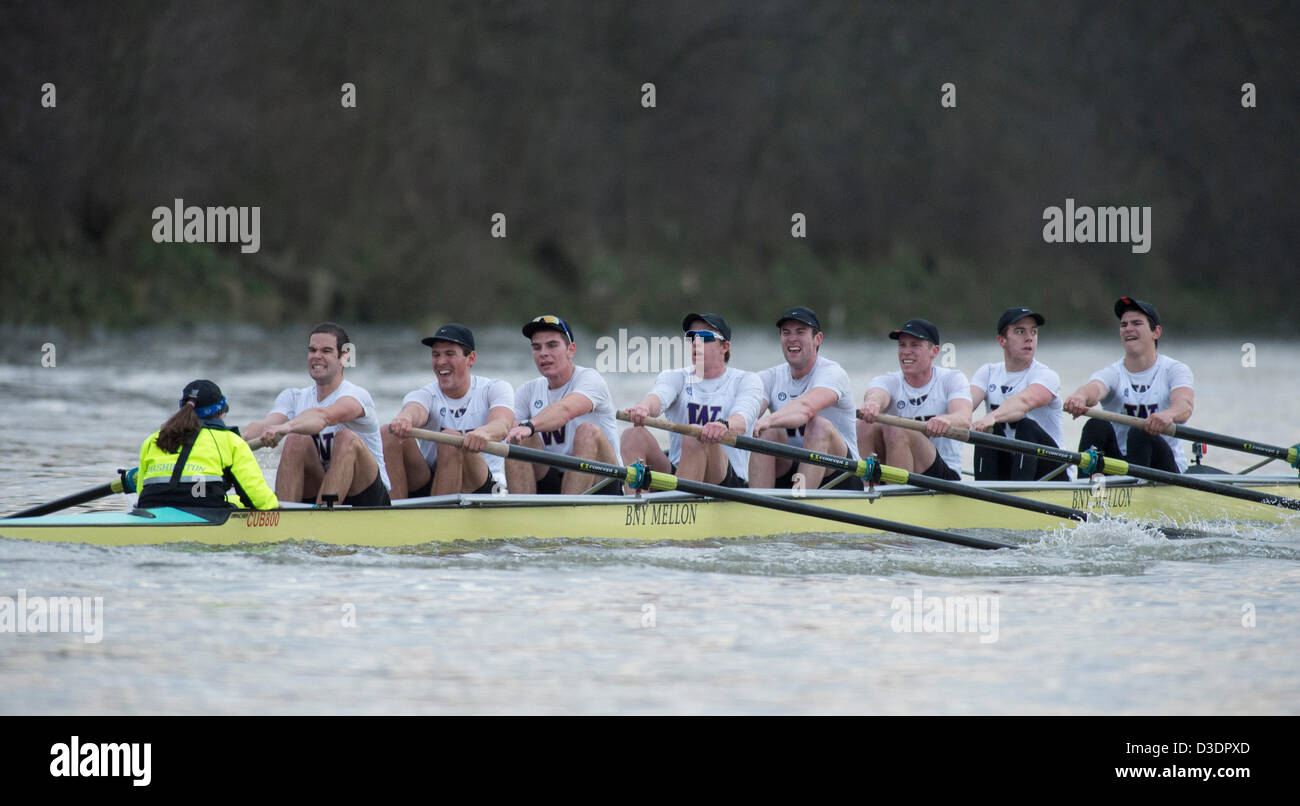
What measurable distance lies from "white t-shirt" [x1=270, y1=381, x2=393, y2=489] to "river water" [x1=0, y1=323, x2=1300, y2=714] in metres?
0.71

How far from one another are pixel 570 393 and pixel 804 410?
142cm

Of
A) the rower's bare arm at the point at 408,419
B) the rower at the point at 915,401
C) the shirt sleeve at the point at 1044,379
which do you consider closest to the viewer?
the rower's bare arm at the point at 408,419

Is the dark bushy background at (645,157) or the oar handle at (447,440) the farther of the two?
the dark bushy background at (645,157)

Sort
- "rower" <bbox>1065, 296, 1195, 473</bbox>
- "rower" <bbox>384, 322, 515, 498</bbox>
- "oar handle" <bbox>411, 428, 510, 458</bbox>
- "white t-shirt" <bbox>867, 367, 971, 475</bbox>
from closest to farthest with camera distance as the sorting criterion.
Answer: "oar handle" <bbox>411, 428, 510, 458</bbox> < "rower" <bbox>384, 322, 515, 498</bbox> < "white t-shirt" <bbox>867, 367, 971, 475</bbox> < "rower" <bbox>1065, 296, 1195, 473</bbox>

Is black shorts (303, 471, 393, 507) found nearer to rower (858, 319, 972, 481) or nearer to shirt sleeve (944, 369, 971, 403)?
rower (858, 319, 972, 481)

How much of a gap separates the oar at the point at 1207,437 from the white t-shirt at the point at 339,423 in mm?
4653

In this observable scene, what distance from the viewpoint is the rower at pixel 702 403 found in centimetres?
939

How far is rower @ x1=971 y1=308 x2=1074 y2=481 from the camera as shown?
10.5m

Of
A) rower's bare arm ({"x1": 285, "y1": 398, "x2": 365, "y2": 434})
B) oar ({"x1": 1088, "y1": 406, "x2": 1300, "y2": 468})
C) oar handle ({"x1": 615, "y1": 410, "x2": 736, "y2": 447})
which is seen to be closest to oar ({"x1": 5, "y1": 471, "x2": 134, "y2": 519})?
rower's bare arm ({"x1": 285, "y1": 398, "x2": 365, "y2": 434})

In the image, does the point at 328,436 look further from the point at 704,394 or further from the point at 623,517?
the point at 704,394

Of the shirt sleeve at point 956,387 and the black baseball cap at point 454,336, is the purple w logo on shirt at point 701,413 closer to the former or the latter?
the black baseball cap at point 454,336

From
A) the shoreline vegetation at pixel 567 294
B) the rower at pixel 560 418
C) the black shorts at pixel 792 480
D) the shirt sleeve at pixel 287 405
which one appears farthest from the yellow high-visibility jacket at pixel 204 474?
the shoreline vegetation at pixel 567 294

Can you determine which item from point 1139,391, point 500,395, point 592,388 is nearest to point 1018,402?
point 1139,391

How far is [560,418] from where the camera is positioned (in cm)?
901
